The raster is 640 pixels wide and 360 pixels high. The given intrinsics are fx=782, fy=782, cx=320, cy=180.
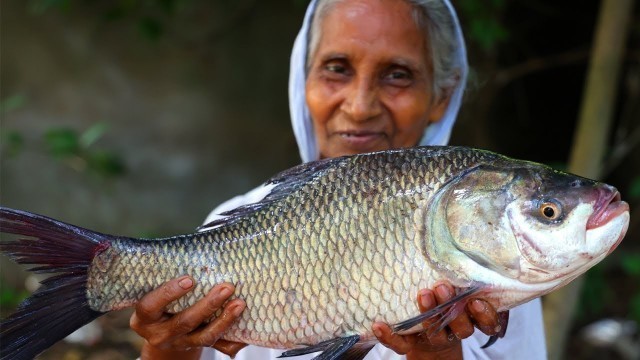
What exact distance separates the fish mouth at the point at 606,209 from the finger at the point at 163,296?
2.58ft

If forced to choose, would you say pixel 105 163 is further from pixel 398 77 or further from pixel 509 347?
pixel 509 347

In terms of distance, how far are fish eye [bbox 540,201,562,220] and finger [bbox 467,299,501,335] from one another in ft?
0.65

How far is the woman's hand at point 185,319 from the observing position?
156 cm

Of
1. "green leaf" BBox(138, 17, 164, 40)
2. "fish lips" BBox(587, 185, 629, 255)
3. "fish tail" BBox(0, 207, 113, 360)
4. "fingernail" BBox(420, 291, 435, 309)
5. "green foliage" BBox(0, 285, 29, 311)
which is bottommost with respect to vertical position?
"fingernail" BBox(420, 291, 435, 309)

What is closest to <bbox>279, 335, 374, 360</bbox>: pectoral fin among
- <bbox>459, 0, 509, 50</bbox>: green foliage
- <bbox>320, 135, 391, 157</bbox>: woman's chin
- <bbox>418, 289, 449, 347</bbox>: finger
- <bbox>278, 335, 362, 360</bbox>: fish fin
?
<bbox>278, 335, 362, 360</bbox>: fish fin

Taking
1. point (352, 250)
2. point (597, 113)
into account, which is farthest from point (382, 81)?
point (597, 113)

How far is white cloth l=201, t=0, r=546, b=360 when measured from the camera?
78.4 inches

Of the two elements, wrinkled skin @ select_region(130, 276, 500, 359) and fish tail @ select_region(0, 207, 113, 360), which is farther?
fish tail @ select_region(0, 207, 113, 360)

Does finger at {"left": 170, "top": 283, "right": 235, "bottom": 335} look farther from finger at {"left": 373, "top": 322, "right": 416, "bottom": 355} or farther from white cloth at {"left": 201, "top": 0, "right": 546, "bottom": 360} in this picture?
white cloth at {"left": 201, "top": 0, "right": 546, "bottom": 360}

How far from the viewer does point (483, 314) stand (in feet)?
4.75

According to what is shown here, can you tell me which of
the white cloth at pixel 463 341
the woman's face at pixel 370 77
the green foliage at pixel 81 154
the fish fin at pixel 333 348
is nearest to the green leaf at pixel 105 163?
the green foliage at pixel 81 154

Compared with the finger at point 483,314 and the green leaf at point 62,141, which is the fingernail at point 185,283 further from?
the green leaf at point 62,141

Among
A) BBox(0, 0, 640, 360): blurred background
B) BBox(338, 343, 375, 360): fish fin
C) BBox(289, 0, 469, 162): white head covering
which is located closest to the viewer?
BBox(338, 343, 375, 360): fish fin

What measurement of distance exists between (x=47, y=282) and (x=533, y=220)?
0.97 meters
